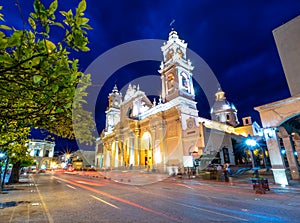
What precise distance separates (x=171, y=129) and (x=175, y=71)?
468 inches

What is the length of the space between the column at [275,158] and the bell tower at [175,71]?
1907 cm

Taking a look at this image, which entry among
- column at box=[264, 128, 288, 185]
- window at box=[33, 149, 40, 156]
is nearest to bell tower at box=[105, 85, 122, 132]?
window at box=[33, 149, 40, 156]

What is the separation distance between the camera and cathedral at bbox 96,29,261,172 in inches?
1014

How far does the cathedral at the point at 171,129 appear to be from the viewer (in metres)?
25.8

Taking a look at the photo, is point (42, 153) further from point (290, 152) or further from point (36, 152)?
point (290, 152)

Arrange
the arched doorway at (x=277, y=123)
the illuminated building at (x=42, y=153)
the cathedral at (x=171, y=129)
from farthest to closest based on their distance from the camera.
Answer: the illuminated building at (x=42, y=153) → the cathedral at (x=171, y=129) → the arched doorway at (x=277, y=123)

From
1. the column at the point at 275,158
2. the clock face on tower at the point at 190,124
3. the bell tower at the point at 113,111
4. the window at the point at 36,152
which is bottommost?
the column at the point at 275,158

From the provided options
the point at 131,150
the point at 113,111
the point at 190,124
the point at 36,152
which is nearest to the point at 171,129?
the point at 190,124

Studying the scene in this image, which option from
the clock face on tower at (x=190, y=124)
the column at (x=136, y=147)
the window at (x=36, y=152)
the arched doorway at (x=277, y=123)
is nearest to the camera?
the arched doorway at (x=277, y=123)

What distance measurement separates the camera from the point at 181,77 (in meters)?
33.4

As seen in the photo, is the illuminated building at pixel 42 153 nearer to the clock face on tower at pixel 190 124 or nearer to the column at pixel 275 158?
the clock face on tower at pixel 190 124

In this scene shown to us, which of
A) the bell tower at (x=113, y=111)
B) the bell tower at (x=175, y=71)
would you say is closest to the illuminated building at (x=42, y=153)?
the bell tower at (x=113, y=111)

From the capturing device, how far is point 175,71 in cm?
3303

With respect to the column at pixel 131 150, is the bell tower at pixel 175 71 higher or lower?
higher
